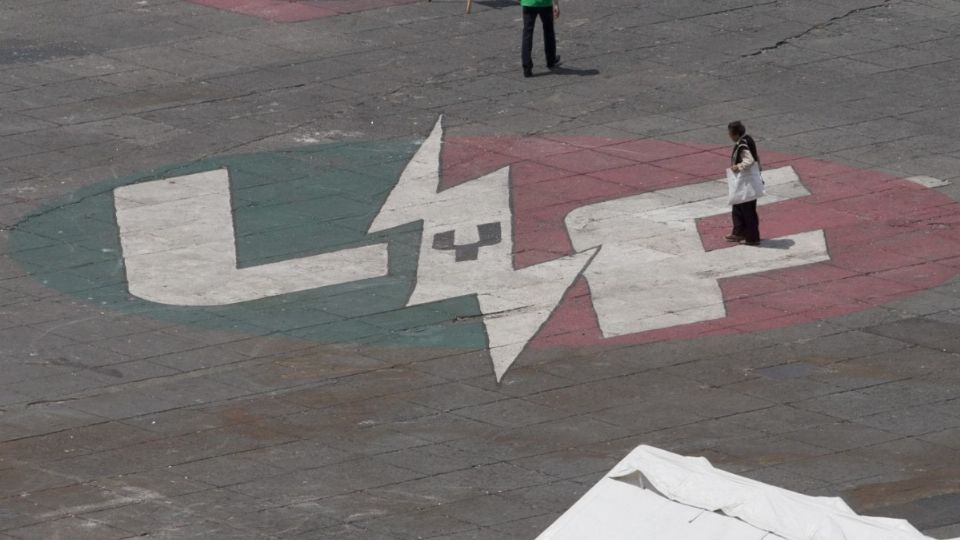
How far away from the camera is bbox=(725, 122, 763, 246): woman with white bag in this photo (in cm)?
1898

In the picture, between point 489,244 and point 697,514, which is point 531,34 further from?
point 697,514

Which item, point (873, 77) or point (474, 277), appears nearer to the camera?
point (474, 277)

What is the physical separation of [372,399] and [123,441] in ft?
7.03

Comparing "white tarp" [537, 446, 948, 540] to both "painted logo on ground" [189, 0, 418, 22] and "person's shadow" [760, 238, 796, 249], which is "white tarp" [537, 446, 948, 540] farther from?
"painted logo on ground" [189, 0, 418, 22]

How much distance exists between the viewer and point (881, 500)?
13.4 metres

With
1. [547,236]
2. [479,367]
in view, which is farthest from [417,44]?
[479,367]

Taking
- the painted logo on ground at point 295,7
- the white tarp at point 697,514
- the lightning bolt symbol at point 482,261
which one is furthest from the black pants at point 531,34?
the white tarp at point 697,514

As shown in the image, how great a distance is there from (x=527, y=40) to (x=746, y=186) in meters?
6.24

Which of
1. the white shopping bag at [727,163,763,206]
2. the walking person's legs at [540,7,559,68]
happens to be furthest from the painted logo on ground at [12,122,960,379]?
the walking person's legs at [540,7,559,68]

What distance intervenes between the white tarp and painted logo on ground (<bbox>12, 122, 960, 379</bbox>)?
6.98m

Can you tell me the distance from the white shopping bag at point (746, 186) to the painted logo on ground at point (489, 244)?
0.59m

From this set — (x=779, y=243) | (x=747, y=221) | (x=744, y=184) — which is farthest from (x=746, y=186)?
(x=779, y=243)

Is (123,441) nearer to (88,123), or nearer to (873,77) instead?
(88,123)

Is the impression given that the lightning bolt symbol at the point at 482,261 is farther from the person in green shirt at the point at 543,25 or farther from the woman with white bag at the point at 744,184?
the person in green shirt at the point at 543,25
